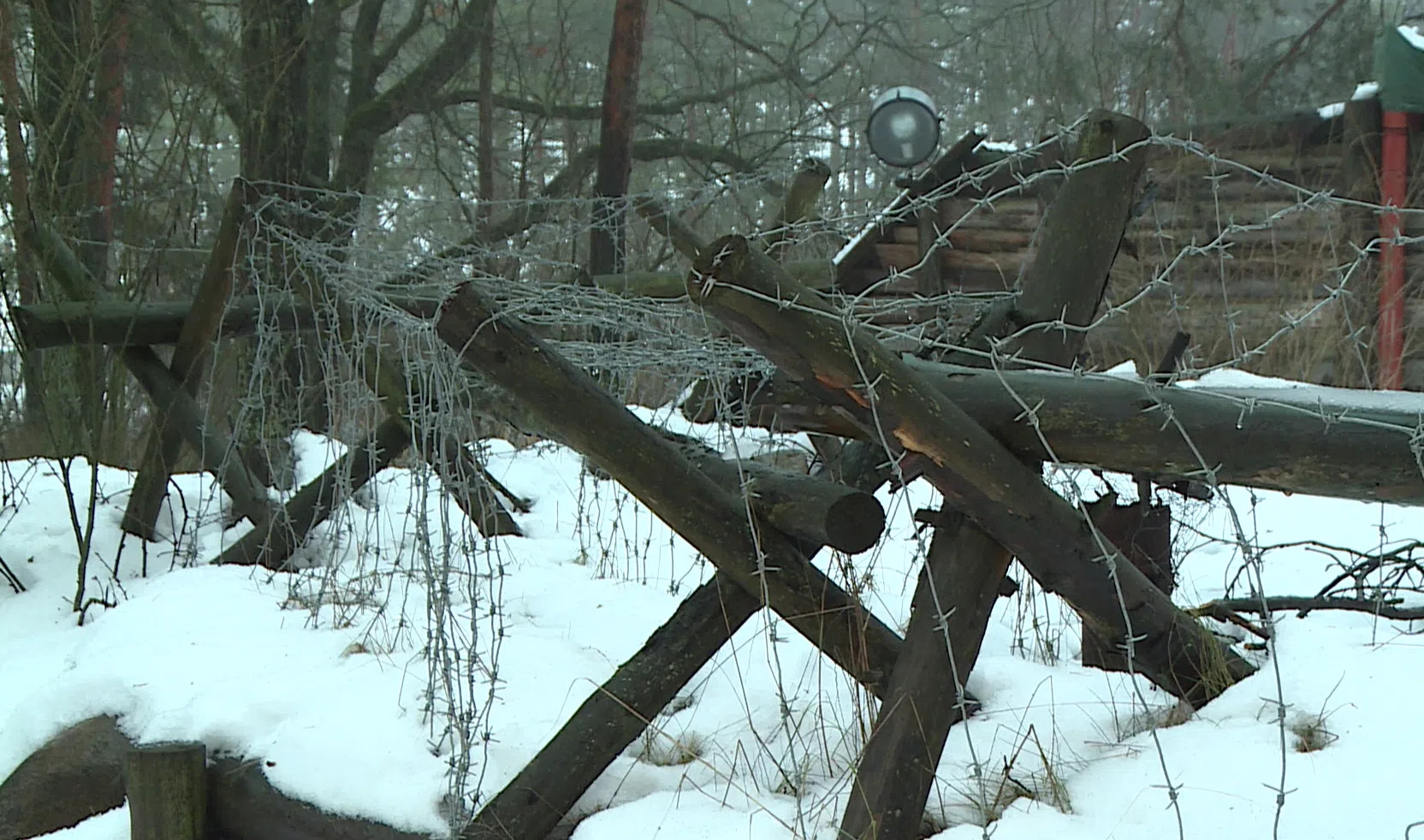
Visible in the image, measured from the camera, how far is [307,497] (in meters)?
5.63

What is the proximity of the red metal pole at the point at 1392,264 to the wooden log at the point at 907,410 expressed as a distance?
23.5ft

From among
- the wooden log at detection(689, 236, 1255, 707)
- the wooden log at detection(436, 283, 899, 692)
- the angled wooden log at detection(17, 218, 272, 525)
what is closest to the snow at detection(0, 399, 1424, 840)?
the wooden log at detection(436, 283, 899, 692)

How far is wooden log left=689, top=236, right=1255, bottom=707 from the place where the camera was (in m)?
2.17

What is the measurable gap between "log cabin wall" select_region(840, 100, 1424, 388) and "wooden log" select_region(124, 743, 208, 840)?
6.47 metres

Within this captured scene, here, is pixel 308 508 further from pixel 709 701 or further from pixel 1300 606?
pixel 1300 606

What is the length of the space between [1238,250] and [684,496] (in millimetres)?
8655

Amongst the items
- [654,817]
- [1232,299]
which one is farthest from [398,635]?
[1232,299]

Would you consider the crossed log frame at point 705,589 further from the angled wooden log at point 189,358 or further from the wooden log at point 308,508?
the angled wooden log at point 189,358

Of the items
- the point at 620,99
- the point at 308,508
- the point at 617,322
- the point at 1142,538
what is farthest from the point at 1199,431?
the point at 620,99

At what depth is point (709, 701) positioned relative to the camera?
11.1 feet

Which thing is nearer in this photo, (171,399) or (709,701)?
(709,701)

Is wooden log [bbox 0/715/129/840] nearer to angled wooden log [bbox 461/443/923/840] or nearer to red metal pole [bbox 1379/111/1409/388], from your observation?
angled wooden log [bbox 461/443/923/840]

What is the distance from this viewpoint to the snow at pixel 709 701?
248cm

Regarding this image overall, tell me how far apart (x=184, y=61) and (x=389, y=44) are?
3.71 meters
